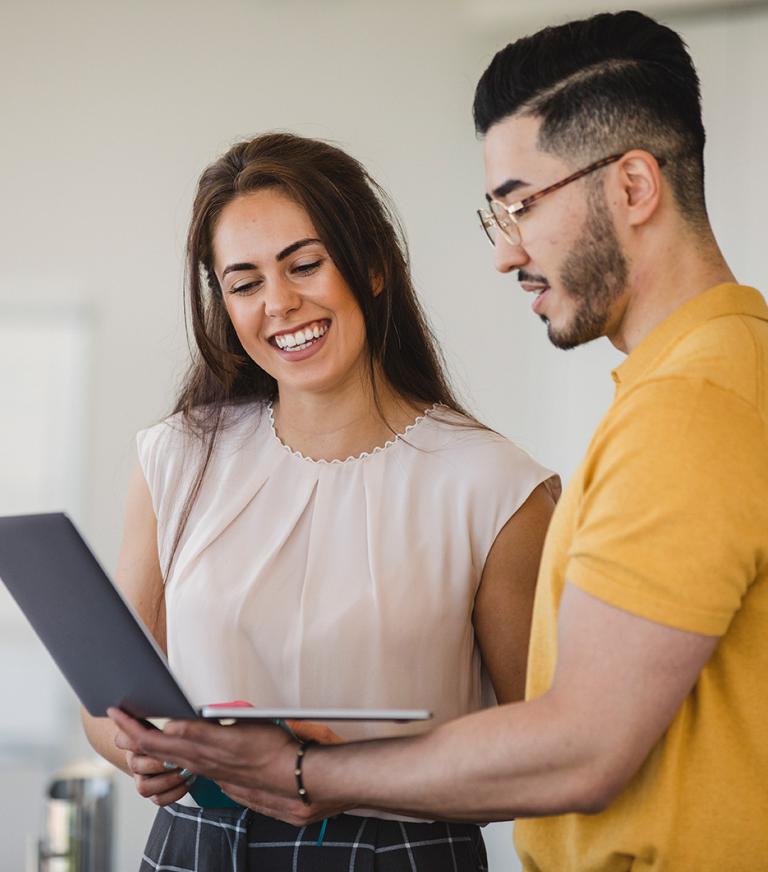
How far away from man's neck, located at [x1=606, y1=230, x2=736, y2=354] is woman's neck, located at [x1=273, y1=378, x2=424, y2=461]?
0.66m

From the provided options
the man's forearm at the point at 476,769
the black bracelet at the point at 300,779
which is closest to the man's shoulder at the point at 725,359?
the man's forearm at the point at 476,769

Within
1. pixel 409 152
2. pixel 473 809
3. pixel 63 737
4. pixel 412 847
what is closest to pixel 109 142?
pixel 409 152

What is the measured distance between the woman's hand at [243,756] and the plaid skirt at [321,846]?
27 cm

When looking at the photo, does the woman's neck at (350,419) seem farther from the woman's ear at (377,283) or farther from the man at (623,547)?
the man at (623,547)

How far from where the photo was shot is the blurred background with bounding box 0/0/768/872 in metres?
3.74

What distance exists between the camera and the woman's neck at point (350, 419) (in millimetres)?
1836

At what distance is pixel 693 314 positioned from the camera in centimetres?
117

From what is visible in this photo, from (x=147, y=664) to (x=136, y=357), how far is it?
289 centimetres

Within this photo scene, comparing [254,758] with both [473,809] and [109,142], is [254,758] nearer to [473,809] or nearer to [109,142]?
[473,809]

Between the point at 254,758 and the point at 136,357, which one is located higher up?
the point at 136,357

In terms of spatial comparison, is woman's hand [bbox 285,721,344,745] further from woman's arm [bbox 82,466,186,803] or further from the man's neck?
the man's neck

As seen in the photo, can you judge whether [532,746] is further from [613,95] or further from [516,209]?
[613,95]

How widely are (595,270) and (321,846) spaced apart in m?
0.86

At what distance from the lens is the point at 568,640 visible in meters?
1.06
